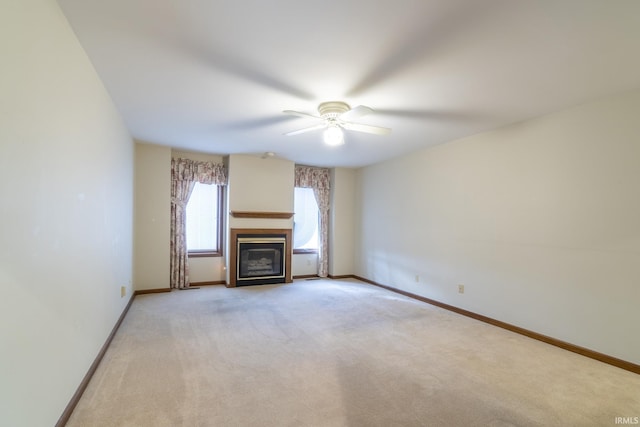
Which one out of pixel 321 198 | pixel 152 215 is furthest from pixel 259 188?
pixel 152 215

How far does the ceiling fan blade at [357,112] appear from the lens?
Result: 2723 mm

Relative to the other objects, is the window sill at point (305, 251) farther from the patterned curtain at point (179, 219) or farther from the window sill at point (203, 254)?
the patterned curtain at point (179, 219)

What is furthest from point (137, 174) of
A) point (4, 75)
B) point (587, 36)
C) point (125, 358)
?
point (587, 36)

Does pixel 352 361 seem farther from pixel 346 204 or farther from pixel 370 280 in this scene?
pixel 346 204

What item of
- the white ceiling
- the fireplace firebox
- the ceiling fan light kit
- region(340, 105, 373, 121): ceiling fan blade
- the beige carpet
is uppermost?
the white ceiling

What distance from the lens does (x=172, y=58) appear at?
2281 millimetres

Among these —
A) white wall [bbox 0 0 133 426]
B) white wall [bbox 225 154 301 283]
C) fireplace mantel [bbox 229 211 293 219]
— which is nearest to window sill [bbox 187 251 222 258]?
white wall [bbox 225 154 301 283]

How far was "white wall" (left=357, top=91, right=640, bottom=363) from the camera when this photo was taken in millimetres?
2811

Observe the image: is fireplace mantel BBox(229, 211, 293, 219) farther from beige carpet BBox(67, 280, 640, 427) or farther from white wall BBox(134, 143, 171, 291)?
beige carpet BBox(67, 280, 640, 427)

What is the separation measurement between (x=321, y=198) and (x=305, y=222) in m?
0.63

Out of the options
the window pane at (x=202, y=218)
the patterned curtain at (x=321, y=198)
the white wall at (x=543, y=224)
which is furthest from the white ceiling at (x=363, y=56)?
the patterned curtain at (x=321, y=198)

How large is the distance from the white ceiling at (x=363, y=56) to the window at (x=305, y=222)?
3.19 metres

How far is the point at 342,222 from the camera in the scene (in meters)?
6.79

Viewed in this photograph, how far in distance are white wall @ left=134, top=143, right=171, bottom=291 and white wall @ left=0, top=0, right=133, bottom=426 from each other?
2.56 metres
